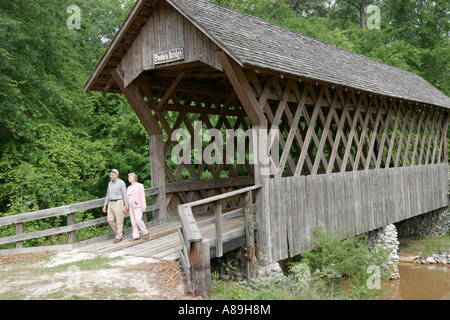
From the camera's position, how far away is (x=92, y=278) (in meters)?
6.03

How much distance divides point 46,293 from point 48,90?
29.3ft

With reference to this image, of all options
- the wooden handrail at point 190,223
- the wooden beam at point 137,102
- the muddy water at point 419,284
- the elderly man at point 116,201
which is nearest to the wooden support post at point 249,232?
the wooden handrail at point 190,223

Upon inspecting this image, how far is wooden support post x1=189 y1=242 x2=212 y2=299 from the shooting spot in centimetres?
552

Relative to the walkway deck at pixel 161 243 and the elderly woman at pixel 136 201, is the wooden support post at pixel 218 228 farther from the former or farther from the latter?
the elderly woman at pixel 136 201

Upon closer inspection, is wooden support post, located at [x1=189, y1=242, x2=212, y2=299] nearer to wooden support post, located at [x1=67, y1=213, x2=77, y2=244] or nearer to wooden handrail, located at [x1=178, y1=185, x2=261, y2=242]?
wooden handrail, located at [x1=178, y1=185, x2=261, y2=242]

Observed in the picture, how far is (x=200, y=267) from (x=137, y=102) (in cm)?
501

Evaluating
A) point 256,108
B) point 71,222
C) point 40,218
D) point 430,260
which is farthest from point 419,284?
point 40,218

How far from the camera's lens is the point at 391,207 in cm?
1252

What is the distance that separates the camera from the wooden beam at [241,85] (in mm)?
7359

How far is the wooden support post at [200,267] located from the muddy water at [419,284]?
5916 mm

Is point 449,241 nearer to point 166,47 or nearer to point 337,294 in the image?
point 337,294

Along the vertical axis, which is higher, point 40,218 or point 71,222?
point 40,218

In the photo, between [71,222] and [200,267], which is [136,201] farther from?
[200,267]
